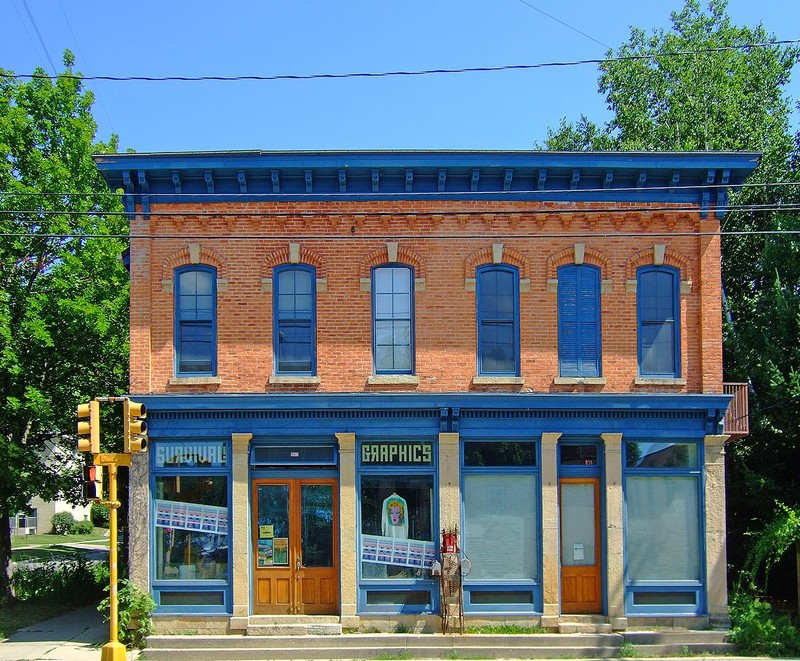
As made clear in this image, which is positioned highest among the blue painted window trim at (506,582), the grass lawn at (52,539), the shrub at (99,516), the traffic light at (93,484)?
the traffic light at (93,484)

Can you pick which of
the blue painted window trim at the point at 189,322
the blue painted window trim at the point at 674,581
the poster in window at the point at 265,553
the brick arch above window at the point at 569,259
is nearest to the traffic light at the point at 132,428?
the blue painted window trim at the point at 189,322

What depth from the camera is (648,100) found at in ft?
88.4

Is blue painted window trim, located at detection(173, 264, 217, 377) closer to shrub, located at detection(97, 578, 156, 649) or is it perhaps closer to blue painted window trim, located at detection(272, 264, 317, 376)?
blue painted window trim, located at detection(272, 264, 317, 376)

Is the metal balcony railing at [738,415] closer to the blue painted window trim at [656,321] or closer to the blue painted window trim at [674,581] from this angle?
the blue painted window trim at [674,581]

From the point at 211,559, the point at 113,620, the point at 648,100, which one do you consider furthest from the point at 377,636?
the point at 648,100

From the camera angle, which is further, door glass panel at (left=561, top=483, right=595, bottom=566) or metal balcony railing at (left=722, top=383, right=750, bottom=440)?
metal balcony railing at (left=722, top=383, right=750, bottom=440)

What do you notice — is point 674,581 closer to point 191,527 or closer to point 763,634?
point 763,634

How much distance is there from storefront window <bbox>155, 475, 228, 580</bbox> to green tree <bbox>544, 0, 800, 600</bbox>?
10009 mm

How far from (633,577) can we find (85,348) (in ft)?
39.0

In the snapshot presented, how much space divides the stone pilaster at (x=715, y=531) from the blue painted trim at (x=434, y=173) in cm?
457

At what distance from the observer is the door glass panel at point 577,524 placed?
15859 mm

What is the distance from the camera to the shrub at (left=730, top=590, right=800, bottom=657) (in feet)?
48.1

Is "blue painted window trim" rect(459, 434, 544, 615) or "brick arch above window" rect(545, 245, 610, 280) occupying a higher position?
"brick arch above window" rect(545, 245, 610, 280)

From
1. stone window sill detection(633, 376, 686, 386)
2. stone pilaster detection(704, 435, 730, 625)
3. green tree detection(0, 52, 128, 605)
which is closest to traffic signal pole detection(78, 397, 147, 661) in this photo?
green tree detection(0, 52, 128, 605)
